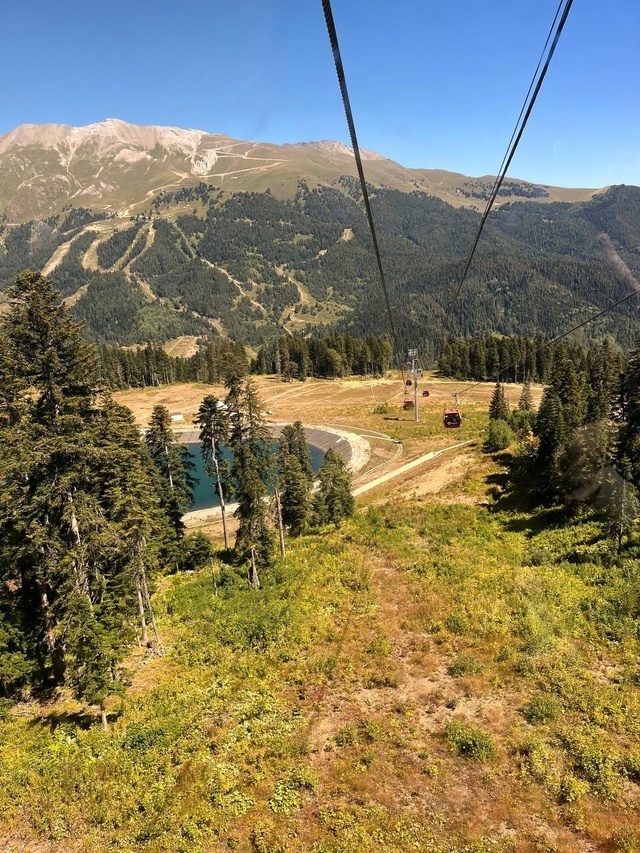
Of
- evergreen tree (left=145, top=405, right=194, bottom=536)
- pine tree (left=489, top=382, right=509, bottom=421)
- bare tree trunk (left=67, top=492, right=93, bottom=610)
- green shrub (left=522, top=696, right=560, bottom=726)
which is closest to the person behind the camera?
green shrub (left=522, top=696, right=560, bottom=726)

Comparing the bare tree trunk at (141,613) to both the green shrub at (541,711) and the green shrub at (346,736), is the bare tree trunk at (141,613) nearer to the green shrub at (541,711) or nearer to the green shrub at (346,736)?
the green shrub at (346,736)

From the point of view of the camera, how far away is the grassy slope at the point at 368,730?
45.0 feet

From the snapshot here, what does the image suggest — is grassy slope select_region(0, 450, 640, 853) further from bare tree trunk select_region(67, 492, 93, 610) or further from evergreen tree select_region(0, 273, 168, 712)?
bare tree trunk select_region(67, 492, 93, 610)

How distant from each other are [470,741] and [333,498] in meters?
32.9

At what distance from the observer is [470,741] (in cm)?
1658

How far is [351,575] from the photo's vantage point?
32125 mm

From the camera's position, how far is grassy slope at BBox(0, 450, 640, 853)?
1371 cm

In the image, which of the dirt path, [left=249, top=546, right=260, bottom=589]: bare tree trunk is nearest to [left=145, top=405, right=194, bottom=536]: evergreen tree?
[left=249, top=546, right=260, bottom=589]: bare tree trunk

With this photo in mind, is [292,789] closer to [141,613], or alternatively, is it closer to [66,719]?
[66,719]

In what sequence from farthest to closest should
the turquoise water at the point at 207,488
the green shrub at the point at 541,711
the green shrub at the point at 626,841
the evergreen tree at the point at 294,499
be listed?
the turquoise water at the point at 207,488 → the evergreen tree at the point at 294,499 → the green shrub at the point at 541,711 → the green shrub at the point at 626,841

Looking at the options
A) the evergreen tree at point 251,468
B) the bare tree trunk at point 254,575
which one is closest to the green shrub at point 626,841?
the bare tree trunk at point 254,575

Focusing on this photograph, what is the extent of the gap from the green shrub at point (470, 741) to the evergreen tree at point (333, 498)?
29173 millimetres

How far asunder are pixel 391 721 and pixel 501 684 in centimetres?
540

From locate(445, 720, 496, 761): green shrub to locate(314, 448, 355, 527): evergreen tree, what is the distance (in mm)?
29173
